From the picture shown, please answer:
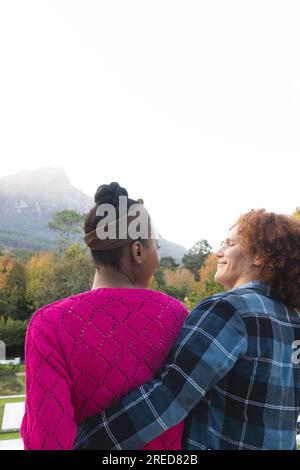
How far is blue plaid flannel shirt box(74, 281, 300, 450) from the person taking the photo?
813mm

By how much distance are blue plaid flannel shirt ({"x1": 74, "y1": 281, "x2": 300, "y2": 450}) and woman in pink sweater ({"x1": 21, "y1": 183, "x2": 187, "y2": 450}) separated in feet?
0.12

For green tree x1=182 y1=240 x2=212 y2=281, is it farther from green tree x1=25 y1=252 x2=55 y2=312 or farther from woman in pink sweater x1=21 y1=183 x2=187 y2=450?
woman in pink sweater x1=21 y1=183 x2=187 y2=450

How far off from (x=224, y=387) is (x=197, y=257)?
2318cm

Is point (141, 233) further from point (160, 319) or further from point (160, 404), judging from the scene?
point (160, 404)

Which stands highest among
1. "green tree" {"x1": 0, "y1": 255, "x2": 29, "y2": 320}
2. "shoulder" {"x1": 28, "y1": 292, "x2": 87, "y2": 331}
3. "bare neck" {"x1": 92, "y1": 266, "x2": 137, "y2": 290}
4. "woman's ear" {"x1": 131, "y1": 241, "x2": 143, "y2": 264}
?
"woman's ear" {"x1": 131, "y1": 241, "x2": 143, "y2": 264}

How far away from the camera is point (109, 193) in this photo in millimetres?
892

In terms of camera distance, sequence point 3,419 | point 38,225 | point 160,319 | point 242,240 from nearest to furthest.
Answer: point 160,319 < point 242,240 < point 3,419 < point 38,225

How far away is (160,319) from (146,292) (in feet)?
0.20

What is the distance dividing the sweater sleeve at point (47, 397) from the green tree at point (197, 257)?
880 inches

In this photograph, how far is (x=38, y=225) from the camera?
63344 millimetres

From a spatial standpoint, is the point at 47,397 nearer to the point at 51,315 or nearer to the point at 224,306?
the point at 51,315

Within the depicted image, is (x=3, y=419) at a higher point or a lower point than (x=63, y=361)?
lower

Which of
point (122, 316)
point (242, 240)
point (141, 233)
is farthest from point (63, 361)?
point (242, 240)

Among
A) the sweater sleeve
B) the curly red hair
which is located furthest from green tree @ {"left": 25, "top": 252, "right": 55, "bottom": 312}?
the sweater sleeve
